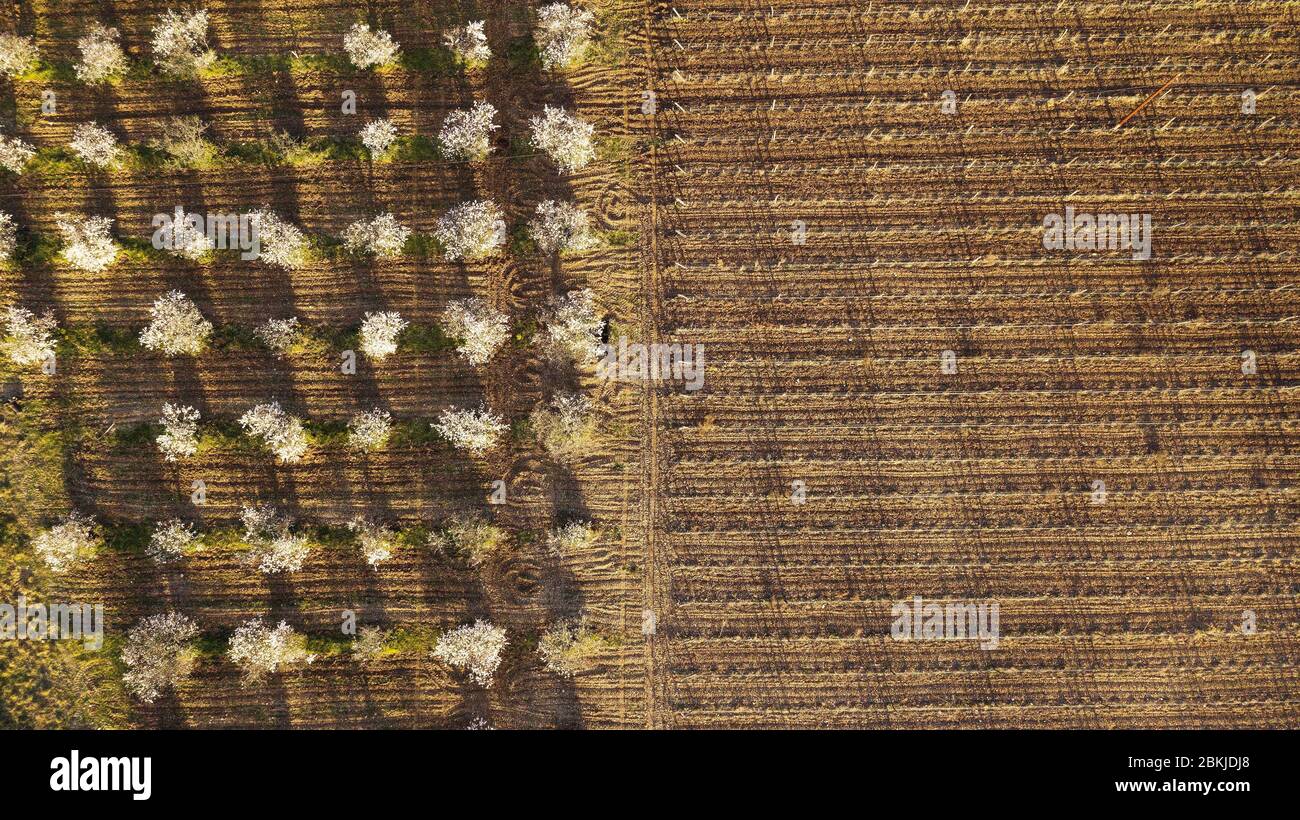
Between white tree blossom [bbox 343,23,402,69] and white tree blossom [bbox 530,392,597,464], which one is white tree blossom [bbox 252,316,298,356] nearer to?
white tree blossom [bbox 530,392,597,464]

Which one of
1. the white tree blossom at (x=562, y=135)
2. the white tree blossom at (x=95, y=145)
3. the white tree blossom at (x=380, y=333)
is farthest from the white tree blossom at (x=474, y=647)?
the white tree blossom at (x=95, y=145)

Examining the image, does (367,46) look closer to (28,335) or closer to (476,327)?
(476,327)

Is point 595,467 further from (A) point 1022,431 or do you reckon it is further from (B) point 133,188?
(B) point 133,188

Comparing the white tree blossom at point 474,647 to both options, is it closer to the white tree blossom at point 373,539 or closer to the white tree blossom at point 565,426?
the white tree blossom at point 373,539

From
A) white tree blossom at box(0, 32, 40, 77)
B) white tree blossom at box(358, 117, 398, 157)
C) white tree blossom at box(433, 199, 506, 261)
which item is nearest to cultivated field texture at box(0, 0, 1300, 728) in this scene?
white tree blossom at box(433, 199, 506, 261)

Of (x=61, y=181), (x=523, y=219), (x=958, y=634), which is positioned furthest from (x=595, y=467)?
(x=61, y=181)

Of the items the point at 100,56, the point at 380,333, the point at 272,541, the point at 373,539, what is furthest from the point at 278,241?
the point at 373,539
